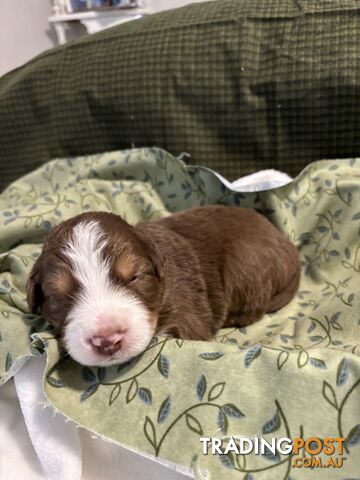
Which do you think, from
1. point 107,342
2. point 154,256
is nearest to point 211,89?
point 154,256

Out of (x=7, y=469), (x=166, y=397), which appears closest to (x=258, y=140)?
(x=166, y=397)

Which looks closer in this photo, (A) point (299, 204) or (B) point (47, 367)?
(B) point (47, 367)

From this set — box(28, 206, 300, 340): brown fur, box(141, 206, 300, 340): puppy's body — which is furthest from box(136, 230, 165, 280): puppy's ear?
box(141, 206, 300, 340): puppy's body

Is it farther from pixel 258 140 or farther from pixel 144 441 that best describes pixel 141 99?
pixel 144 441

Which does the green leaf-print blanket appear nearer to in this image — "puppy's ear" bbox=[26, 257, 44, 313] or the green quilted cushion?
"puppy's ear" bbox=[26, 257, 44, 313]

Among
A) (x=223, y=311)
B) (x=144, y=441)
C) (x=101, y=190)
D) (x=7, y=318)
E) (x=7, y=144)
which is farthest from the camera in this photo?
(x=7, y=144)

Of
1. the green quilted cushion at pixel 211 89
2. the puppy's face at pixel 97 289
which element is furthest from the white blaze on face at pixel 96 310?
the green quilted cushion at pixel 211 89

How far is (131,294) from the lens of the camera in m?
1.29

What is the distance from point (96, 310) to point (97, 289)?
65 millimetres

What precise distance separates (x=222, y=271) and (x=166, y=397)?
0.63m

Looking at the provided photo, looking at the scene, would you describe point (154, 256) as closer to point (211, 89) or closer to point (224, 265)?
point (224, 265)

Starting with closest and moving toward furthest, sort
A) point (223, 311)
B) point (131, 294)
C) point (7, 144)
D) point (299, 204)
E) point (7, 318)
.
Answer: point (131, 294), point (7, 318), point (223, 311), point (299, 204), point (7, 144)

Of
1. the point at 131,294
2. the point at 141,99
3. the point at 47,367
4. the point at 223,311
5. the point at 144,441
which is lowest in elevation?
the point at 223,311

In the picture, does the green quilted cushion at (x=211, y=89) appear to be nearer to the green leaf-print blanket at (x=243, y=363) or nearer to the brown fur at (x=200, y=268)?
the green leaf-print blanket at (x=243, y=363)
